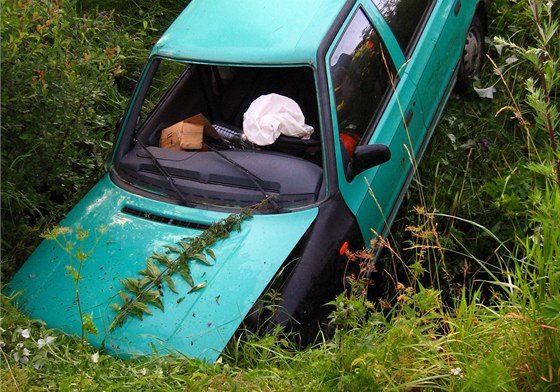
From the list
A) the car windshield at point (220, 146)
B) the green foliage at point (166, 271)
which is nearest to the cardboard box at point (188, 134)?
the car windshield at point (220, 146)

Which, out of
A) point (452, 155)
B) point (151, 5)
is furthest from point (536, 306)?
point (151, 5)

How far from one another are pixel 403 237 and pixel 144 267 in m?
1.95

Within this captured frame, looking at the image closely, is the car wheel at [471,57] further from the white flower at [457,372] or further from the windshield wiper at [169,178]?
the white flower at [457,372]

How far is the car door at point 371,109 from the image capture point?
177 inches

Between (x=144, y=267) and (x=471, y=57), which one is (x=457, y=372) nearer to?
(x=144, y=267)

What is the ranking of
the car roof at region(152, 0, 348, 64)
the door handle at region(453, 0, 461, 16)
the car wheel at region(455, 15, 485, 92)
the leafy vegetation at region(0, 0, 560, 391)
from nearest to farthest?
the leafy vegetation at region(0, 0, 560, 391)
the car roof at region(152, 0, 348, 64)
the door handle at region(453, 0, 461, 16)
the car wheel at region(455, 15, 485, 92)

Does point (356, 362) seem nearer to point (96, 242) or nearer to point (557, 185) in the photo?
point (557, 185)

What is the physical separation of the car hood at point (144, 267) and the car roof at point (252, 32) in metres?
0.88

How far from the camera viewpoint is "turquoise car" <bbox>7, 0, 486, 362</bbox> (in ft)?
12.7

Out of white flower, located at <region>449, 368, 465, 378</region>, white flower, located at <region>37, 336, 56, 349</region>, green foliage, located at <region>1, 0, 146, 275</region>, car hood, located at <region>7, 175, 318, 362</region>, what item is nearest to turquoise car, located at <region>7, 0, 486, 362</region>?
car hood, located at <region>7, 175, 318, 362</region>

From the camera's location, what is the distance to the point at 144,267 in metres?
4.06

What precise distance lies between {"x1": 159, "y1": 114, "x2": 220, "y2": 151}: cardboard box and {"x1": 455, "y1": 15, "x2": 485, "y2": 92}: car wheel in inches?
83.8

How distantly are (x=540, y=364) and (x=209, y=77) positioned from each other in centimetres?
295

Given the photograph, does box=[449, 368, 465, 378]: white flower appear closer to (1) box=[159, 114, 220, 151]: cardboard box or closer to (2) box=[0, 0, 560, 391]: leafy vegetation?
(2) box=[0, 0, 560, 391]: leafy vegetation
